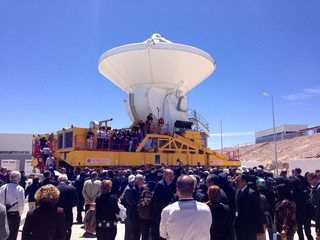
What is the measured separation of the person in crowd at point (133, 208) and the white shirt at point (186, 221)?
294cm

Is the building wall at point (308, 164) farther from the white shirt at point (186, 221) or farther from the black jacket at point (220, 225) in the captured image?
the white shirt at point (186, 221)

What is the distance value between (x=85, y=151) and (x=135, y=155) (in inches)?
121

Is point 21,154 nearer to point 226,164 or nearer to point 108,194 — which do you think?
point 226,164

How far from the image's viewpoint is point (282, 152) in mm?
54406

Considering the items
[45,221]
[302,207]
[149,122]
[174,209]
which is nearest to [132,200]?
[45,221]

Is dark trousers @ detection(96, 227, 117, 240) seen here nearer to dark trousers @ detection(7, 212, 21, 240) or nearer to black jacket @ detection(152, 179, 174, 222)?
black jacket @ detection(152, 179, 174, 222)

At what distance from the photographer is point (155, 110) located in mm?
21531

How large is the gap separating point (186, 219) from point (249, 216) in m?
2.14

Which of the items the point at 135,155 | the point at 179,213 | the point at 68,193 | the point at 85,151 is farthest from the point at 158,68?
the point at 179,213

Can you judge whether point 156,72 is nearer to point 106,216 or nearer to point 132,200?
point 132,200

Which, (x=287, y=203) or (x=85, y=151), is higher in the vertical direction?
(x=85, y=151)

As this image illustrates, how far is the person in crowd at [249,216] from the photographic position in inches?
197

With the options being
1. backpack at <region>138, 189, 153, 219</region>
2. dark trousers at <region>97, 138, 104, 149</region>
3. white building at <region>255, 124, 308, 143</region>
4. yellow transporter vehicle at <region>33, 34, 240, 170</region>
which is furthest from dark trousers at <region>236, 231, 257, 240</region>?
white building at <region>255, 124, 308, 143</region>

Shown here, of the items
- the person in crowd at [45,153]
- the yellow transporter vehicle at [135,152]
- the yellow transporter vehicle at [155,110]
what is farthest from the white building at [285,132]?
the person in crowd at [45,153]
